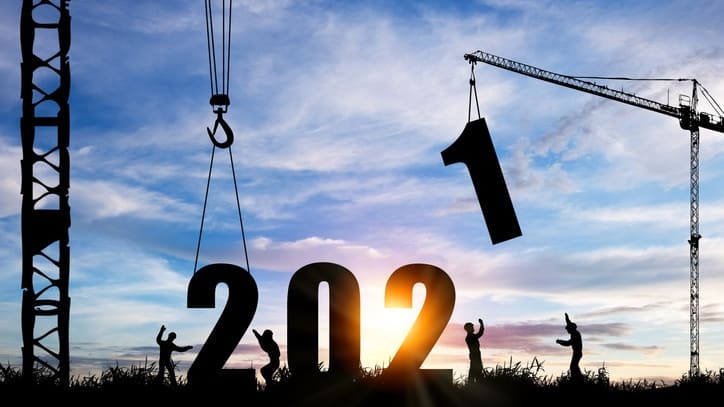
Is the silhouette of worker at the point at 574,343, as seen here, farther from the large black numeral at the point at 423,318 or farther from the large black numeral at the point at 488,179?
the large black numeral at the point at 423,318

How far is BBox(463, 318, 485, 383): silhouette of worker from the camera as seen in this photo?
650 inches

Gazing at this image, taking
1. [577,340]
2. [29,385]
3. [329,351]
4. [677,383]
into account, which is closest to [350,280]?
[329,351]

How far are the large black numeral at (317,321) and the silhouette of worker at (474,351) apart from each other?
290cm

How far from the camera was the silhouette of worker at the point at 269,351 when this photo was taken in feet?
49.5

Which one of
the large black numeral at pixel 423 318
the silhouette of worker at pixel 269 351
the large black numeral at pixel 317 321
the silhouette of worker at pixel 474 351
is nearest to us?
the large black numeral at pixel 317 321

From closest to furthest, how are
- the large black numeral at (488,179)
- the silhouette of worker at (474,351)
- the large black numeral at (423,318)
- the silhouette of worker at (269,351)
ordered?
1. the large black numeral at (423,318)
2. the silhouette of worker at (269,351)
3. the large black numeral at (488,179)
4. the silhouette of worker at (474,351)

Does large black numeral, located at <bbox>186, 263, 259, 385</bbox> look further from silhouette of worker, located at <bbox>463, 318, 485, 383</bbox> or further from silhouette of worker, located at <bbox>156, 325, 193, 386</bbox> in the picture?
silhouette of worker, located at <bbox>463, 318, 485, 383</bbox>

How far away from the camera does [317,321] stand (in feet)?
47.4

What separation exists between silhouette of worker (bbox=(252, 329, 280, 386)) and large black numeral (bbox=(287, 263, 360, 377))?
836 millimetres

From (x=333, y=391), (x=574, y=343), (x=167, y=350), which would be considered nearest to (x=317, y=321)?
(x=333, y=391)

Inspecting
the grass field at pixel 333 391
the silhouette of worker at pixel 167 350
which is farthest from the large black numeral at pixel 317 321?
the silhouette of worker at pixel 167 350

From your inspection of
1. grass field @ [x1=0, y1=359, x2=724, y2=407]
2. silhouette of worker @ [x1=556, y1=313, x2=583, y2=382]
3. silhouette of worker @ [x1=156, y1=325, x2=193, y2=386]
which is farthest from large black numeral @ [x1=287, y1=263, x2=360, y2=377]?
silhouette of worker @ [x1=556, y1=313, x2=583, y2=382]

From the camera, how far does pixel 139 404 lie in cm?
1483

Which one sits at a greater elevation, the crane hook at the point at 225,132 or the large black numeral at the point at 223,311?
the crane hook at the point at 225,132
